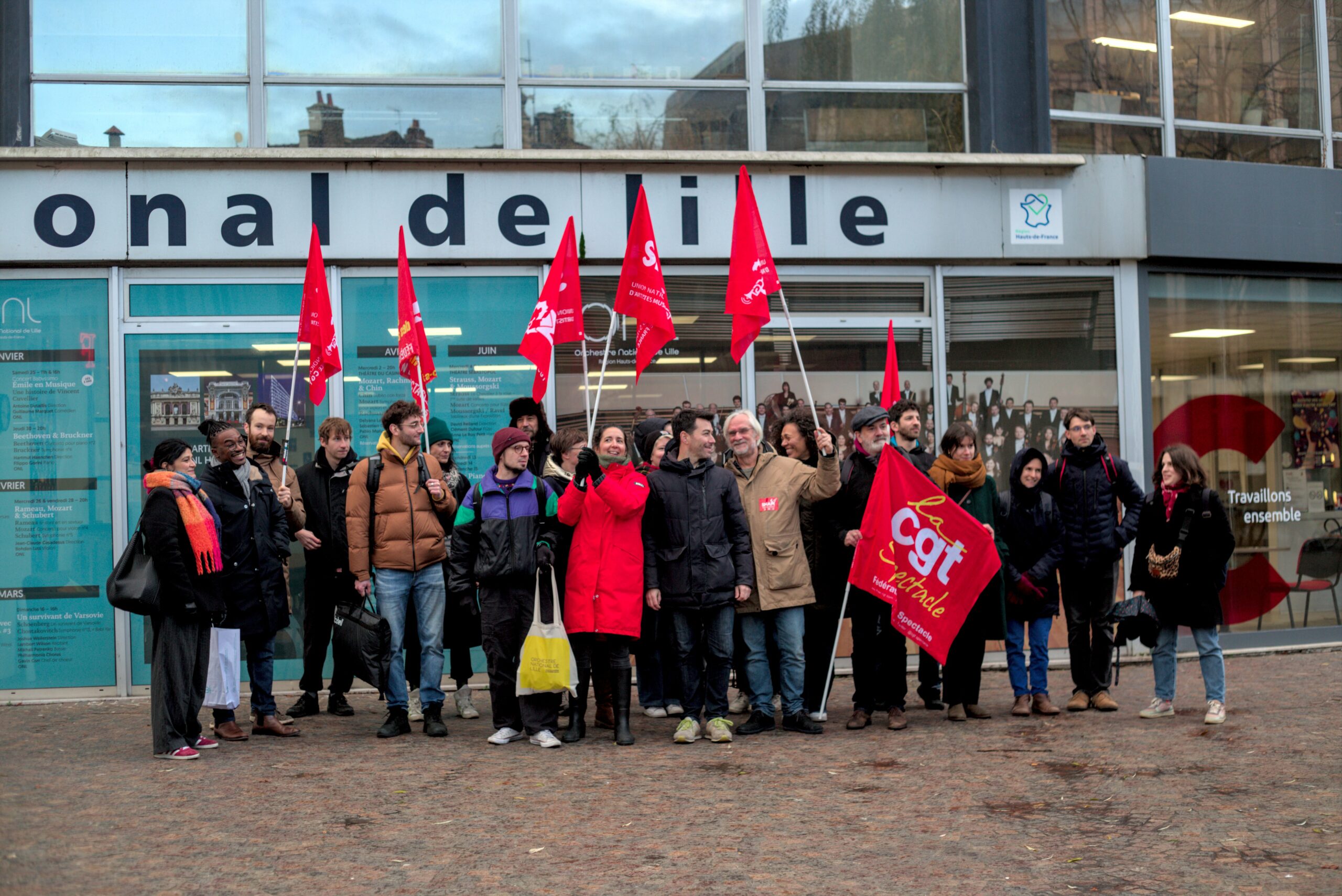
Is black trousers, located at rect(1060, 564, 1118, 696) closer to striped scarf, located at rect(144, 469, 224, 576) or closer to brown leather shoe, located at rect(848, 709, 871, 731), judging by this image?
brown leather shoe, located at rect(848, 709, 871, 731)

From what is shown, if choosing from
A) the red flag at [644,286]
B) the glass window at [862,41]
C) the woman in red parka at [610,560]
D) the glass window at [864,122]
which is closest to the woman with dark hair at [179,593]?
the woman in red parka at [610,560]

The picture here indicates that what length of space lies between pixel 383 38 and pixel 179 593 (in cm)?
583

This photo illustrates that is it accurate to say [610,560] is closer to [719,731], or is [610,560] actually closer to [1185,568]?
[719,731]

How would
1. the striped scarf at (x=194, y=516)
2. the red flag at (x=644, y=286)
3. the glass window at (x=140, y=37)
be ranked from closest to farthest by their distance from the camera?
the striped scarf at (x=194, y=516)
the red flag at (x=644, y=286)
the glass window at (x=140, y=37)

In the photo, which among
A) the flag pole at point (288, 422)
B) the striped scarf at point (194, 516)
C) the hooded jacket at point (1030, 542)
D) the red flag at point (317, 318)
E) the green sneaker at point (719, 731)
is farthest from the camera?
the red flag at point (317, 318)

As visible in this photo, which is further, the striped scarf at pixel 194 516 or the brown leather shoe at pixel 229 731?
the brown leather shoe at pixel 229 731

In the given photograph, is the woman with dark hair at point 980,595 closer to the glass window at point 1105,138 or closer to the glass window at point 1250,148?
the glass window at point 1105,138

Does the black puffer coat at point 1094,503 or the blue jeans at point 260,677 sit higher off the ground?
the black puffer coat at point 1094,503

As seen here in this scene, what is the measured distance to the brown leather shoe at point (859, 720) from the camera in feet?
27.0

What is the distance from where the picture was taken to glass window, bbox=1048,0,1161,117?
472 inches

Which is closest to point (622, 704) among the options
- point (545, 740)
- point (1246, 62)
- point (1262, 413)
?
point (545, 740)

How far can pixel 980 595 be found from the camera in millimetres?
8250

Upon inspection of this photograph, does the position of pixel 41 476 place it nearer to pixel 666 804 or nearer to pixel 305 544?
pixel 305 544

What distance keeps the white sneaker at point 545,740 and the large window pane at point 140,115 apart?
600 cm
